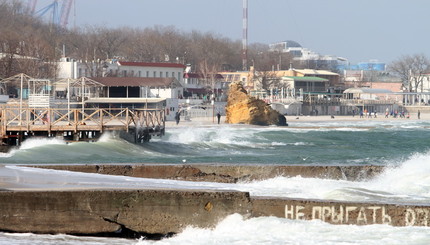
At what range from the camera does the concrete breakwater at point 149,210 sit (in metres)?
16.7

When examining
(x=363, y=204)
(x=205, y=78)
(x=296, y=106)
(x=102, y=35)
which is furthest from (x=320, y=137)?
(x=102, y=35)

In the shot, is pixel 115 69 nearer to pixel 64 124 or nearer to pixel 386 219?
pixel 64 124

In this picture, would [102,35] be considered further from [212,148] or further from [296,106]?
[212,148]

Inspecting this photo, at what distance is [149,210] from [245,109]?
212ft

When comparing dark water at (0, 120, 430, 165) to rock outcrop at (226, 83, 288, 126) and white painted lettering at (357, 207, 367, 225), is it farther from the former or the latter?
white painted lettering at (357, 207, 367, 225)

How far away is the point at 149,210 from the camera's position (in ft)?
55.7

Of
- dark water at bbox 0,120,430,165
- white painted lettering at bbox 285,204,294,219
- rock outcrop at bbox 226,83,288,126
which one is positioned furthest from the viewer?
rock outcrop at bbox 226,83,288,126

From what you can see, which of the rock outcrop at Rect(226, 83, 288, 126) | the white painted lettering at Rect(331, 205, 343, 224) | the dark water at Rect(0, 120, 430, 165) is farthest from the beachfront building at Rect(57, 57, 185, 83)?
the white painted lettering at Rect(331, 205, 343, 224)

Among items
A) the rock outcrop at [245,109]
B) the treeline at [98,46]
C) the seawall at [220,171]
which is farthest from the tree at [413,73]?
the seawall at [220,171]

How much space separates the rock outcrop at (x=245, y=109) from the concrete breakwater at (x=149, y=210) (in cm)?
6293

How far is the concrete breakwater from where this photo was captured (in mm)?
16656

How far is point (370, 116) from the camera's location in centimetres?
12731

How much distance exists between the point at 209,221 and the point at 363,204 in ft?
9.27

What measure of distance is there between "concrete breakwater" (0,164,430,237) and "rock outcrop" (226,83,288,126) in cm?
6293
